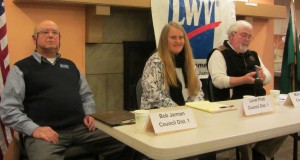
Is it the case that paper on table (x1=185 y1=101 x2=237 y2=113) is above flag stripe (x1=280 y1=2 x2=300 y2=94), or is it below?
below

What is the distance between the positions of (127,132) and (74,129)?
29.8 inches

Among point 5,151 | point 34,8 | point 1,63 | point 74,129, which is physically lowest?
point 5,151

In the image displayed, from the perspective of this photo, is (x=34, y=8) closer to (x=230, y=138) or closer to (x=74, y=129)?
(x=74, y=129)

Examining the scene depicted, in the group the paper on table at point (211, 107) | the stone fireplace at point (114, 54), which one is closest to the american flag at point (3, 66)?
the stone fireplace at point (114, 54)

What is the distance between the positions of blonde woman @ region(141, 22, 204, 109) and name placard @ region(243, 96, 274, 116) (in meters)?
0.57

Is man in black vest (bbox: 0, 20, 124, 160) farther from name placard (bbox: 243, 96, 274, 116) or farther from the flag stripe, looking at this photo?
the flag stripe

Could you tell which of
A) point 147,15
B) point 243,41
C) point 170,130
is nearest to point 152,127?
point 170,130

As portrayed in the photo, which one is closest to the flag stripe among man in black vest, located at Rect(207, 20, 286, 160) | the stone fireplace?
man in black vest, located at Rect(207, 20, 286, 160)

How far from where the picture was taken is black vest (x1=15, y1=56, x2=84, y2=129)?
72.2 inches

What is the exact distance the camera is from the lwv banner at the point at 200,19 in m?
2.82

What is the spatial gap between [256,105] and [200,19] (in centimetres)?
164

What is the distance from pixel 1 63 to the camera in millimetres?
2002

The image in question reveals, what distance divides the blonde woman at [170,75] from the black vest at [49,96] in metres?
0.46

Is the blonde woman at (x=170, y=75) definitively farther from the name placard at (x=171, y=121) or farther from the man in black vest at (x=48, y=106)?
the name placard at (x=171, y=121)
